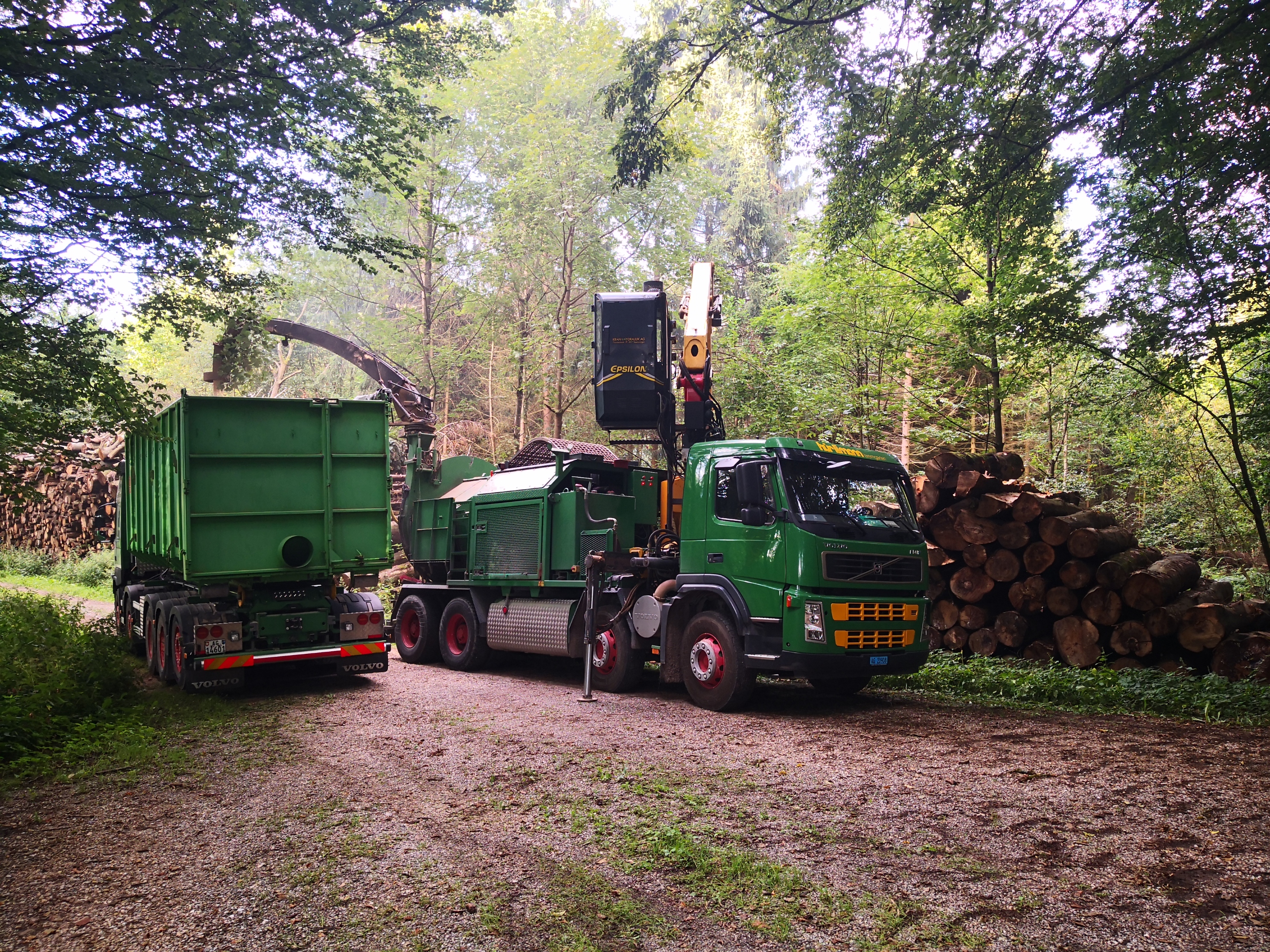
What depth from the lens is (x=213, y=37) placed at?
692 centimetres

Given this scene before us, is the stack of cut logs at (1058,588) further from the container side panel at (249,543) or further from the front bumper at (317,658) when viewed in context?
Result: the container side panel at (249,543)

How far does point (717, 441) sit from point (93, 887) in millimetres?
6165

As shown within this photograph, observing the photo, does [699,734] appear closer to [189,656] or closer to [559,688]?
[559,688]

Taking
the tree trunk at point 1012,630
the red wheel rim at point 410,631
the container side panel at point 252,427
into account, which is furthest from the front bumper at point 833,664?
the red wheel rim at point 410,631

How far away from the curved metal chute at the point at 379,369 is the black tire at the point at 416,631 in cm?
361

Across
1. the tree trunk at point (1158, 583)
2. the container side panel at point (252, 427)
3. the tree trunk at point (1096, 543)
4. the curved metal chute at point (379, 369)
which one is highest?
the curved metal chute at point (379, 369)

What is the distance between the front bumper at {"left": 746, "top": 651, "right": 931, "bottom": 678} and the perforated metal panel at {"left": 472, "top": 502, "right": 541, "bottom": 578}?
3672mm

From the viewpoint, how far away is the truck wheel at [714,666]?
779 centimetres

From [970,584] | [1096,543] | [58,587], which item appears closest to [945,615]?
[970,584]

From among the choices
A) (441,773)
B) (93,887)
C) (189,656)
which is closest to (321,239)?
(189,656)

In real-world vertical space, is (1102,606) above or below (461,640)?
above

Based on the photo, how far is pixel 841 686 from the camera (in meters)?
8.95

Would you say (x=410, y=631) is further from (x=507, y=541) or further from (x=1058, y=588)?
(x=1058, y=588)

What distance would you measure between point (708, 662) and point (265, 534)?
15.5ft
